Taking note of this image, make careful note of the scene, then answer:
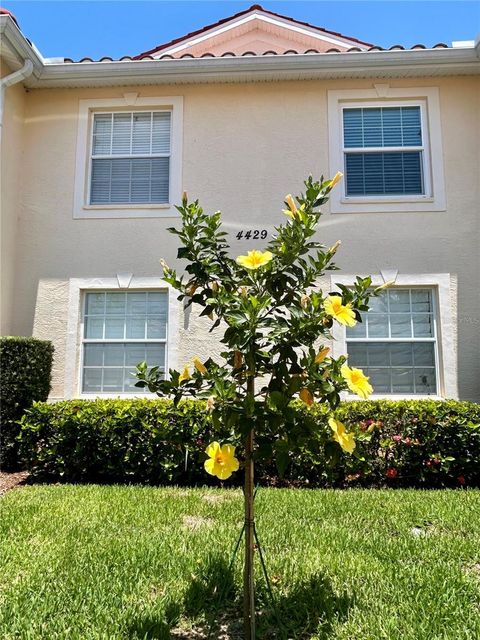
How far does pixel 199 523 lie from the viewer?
13.3 feet

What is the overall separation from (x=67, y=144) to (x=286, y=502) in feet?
21.2

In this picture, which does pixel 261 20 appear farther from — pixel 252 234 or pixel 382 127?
pixel 252 234

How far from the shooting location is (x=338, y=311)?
6.88 ft

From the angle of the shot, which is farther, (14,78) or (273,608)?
(14,78)

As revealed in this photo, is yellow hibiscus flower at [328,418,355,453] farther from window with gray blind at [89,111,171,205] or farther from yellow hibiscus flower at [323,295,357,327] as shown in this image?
window with gray blind at [89,111,171,205]

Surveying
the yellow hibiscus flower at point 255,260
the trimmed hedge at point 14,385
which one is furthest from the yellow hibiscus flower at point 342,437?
the trimmed hedge at point 14,385

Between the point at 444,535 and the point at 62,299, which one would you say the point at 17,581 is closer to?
the point at 444,535

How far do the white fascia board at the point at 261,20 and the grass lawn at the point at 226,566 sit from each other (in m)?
8.85

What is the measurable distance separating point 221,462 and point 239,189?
235 inches

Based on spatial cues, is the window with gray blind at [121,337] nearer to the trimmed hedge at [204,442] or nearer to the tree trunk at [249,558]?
the trimmed hedge at [204,442]

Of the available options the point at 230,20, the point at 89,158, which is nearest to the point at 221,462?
the point at 89,158

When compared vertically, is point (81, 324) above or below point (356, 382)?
above

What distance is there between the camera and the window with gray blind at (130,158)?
7.66 metres

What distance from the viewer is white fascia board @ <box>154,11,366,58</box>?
9.81 m
